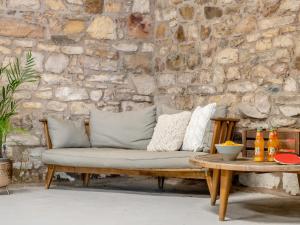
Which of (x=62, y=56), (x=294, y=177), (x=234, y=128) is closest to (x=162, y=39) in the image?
(x=62, y=56)

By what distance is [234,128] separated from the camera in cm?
467

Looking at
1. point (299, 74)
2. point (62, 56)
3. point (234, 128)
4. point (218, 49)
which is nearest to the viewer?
point (299, 74)

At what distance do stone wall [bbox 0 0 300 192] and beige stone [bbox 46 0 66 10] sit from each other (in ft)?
0.04

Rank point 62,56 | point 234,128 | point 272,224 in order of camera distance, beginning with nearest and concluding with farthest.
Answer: point 272,224 → point 234,128 → point 62,56

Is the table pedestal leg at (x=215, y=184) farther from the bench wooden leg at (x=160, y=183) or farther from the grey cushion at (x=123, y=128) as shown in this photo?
the grey cushion at (x=123, y=128)

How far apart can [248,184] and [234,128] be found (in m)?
0.58

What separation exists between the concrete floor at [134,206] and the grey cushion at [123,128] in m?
0.45

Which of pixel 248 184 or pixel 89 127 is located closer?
pixel 248 184

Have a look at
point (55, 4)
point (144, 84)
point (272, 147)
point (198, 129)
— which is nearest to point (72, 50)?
point (55, 4)

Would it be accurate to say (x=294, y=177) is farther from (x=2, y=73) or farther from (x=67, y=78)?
(x=2, y=73)

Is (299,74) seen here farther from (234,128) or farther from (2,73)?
(2,73)

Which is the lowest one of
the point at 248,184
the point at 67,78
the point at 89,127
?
the point at 248,184

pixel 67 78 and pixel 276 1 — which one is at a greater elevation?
pixel 276 1

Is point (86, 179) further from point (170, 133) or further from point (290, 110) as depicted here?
point (290, 110)
